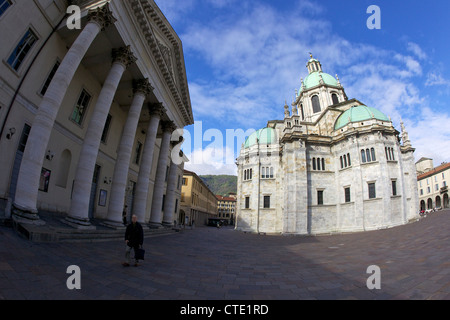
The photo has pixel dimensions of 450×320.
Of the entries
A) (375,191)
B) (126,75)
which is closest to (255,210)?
(375,191)

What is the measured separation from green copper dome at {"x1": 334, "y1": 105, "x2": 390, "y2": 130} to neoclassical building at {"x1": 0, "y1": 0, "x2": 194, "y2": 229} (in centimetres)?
2779

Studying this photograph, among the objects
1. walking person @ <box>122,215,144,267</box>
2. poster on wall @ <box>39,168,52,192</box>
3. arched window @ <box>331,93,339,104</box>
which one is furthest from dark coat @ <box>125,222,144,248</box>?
arched window @ <box>331,93,339,104</box>

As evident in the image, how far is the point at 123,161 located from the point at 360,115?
3346 centimetres

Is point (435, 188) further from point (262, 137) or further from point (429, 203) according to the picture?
point (262, 137)

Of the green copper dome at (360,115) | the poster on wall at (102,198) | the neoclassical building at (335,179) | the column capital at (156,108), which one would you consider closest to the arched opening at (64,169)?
the poster on wall at (102,198)

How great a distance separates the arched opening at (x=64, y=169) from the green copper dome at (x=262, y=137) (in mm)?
31248

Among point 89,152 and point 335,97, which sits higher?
point 335,97

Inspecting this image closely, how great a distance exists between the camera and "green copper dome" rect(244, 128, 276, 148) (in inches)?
1560

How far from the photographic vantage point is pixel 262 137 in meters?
40.3

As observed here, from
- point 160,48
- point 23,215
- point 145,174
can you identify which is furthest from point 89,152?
point 160,48
